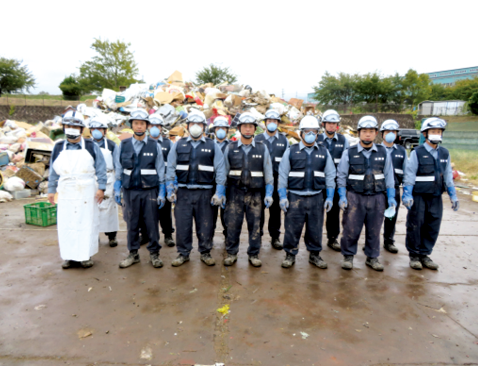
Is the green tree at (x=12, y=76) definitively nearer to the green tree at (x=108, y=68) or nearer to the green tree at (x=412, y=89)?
the green tree at (x=108, y=68)

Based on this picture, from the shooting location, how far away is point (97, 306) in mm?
3223

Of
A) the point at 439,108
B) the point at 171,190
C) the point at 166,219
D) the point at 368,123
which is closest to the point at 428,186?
the point at 368,123

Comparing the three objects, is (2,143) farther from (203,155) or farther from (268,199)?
(268,199)

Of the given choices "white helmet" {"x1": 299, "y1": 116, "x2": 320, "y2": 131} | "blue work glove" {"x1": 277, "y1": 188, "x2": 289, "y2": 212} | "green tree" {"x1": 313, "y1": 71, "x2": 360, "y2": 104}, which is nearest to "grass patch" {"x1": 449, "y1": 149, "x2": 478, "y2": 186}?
"white helmet" {"x1": 299, "y1": 116, "x2": 320, "y2": 131}

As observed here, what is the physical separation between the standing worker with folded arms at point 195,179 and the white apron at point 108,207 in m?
1.35

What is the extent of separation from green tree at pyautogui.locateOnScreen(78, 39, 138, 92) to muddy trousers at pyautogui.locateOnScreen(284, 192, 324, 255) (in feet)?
103

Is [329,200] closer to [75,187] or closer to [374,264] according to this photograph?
[374,264]

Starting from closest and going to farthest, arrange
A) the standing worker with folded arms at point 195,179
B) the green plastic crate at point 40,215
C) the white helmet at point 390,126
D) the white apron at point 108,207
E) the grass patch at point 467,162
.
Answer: the standing worker with folded arms at point 195,179 < the white helmet at point 390,126 < the white apron at point 108,207 < the green plastic crate at point 40,215 < the grass patch at point 467,162

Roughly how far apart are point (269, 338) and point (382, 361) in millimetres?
911

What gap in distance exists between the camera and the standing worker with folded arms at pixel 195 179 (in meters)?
4.07

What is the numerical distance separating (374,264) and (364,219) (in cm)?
63

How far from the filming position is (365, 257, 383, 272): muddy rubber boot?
4143 millimetres

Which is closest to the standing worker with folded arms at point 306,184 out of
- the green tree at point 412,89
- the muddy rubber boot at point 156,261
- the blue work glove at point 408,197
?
the blue work glove at point 408,197

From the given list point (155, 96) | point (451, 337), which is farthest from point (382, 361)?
point (155, 96)
